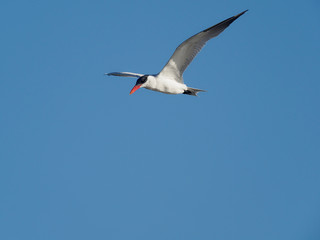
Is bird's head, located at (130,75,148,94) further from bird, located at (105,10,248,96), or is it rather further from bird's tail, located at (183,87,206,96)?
bird's tail, located at (183,87,206,96)

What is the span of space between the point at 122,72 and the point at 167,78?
7.68ft

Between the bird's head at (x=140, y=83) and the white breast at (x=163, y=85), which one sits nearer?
the bird's head at (x=140, y=83)

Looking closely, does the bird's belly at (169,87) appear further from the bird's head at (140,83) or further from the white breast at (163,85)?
the bird's head at (140,83)

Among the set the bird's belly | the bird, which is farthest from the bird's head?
the bird's belly

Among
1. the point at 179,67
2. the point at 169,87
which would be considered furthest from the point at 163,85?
the point at 179,67

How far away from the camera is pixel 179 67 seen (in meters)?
13.1

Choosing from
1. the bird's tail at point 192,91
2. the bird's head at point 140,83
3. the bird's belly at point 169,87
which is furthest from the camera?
the bird's tail at point 192,91

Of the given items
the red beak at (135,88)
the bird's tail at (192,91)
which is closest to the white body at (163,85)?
the red beak at (135,88)

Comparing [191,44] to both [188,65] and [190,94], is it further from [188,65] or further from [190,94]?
[190,94]

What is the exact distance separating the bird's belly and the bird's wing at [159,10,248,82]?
212 millimetres

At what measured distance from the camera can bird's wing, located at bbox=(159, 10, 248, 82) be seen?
12023 millimetres

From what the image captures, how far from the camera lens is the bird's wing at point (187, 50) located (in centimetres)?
1202

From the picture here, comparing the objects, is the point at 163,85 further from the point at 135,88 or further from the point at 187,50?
the point at 187,50

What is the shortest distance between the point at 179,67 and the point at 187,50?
70 centimetres
